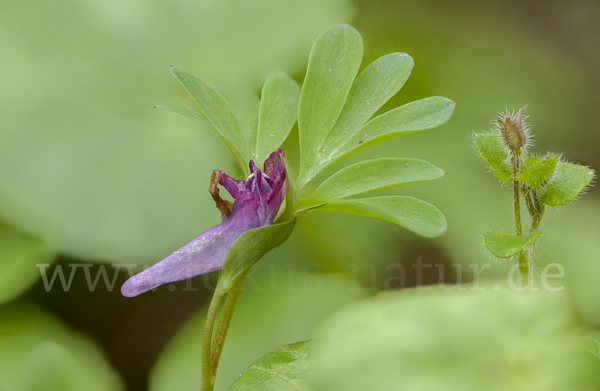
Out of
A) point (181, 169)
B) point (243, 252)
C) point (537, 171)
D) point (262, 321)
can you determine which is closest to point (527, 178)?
point (537, 171)

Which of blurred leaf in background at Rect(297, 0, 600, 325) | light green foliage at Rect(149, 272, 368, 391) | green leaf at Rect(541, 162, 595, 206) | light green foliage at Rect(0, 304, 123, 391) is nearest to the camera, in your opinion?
green leaf at Rect(541, 162, 595, 206)

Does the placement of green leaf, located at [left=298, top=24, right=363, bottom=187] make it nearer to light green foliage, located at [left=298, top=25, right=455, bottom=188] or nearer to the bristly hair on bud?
light green foliage, located at [left=298, top=25, right=455, bottom=188]

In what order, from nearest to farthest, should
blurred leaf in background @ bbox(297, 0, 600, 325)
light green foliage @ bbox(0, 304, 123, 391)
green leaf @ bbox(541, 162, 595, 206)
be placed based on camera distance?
green leaf @ bbox(541, 162, 595, 206), light green foliage @ bbox(0, 304, 123, 391), blurred leaf in background @ bbox(297, 0, 600, 325)

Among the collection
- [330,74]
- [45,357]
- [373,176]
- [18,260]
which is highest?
[330,74]

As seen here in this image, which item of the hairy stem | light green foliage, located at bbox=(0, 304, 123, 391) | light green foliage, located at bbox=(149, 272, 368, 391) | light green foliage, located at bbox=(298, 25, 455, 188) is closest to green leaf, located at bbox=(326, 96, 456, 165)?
light green foliage, located at bbox=(298, 25, 455, 188)

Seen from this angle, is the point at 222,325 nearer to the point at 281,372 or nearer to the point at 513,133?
the point at 281,372

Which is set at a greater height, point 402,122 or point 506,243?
point 402,122

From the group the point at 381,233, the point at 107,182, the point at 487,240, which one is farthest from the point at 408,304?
the point at 107,182
